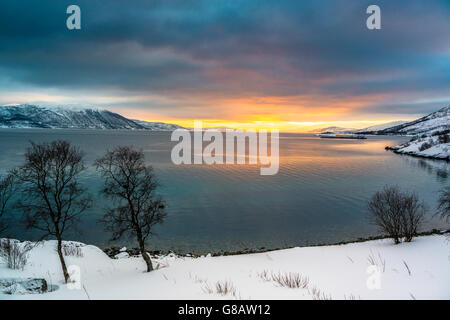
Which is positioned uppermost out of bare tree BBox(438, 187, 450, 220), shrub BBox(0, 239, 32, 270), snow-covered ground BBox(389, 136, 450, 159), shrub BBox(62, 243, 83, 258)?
snow-covered ground BBox(389, 136, 450, 159)

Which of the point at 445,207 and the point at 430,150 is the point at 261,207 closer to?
the point at 445,207

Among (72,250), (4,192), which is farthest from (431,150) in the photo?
(4,192)

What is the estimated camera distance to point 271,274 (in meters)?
12.6

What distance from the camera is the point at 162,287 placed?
10.4m

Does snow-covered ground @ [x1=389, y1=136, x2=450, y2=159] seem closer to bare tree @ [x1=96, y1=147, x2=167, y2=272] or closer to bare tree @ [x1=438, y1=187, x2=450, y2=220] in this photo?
bare tree @ [x1=438, y1=187, x2=450, y2=220]

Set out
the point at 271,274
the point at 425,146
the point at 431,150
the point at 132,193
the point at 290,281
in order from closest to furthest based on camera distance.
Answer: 1. the point at 290,281
2. the point at 271,274
3. the point at 132,193
4. the point at 431,150
5. the point at 425,146

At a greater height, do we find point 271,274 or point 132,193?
point 132,193

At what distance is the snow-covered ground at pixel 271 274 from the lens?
29.0ft

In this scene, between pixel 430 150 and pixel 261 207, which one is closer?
pixel 261 207

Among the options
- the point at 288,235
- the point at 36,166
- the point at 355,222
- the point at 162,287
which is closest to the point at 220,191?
the point at 288,235

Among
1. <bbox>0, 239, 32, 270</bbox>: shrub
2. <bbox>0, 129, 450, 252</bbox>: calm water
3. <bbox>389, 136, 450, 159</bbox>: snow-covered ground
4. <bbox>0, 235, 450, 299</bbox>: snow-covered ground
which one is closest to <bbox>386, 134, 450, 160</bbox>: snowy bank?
<bbox>389, 136, 450, 159</bbox>: snow-covered ground

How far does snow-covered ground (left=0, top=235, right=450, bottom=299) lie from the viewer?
8852mm
